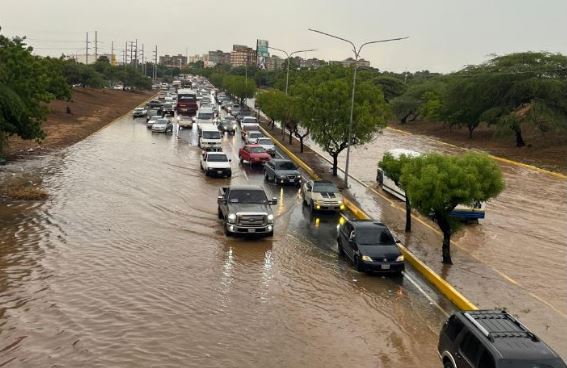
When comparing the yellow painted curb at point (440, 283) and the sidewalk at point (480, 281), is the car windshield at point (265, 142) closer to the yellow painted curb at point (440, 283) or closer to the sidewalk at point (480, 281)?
the sidewalk at point (480, 281)

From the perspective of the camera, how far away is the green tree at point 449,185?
16.6m

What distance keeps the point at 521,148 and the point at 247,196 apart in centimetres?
4257

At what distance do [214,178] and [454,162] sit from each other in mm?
16914

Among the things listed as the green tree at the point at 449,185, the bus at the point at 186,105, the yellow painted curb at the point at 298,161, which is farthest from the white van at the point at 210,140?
the bus at the point at 186,105

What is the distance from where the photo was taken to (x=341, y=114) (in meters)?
32.2

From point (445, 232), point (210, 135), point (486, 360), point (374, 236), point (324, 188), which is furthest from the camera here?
point (210, 135)

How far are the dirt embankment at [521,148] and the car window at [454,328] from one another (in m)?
36.2

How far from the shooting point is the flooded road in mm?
11141

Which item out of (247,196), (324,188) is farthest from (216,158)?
(247,196)

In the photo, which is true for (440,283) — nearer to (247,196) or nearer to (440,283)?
(440,283)

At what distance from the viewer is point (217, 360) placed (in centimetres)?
1082

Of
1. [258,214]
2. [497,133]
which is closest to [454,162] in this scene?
[258,214]

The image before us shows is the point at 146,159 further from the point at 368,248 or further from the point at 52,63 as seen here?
the point at 52,63

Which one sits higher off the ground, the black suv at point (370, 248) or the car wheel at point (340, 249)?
the black suv at point (370, 248)
